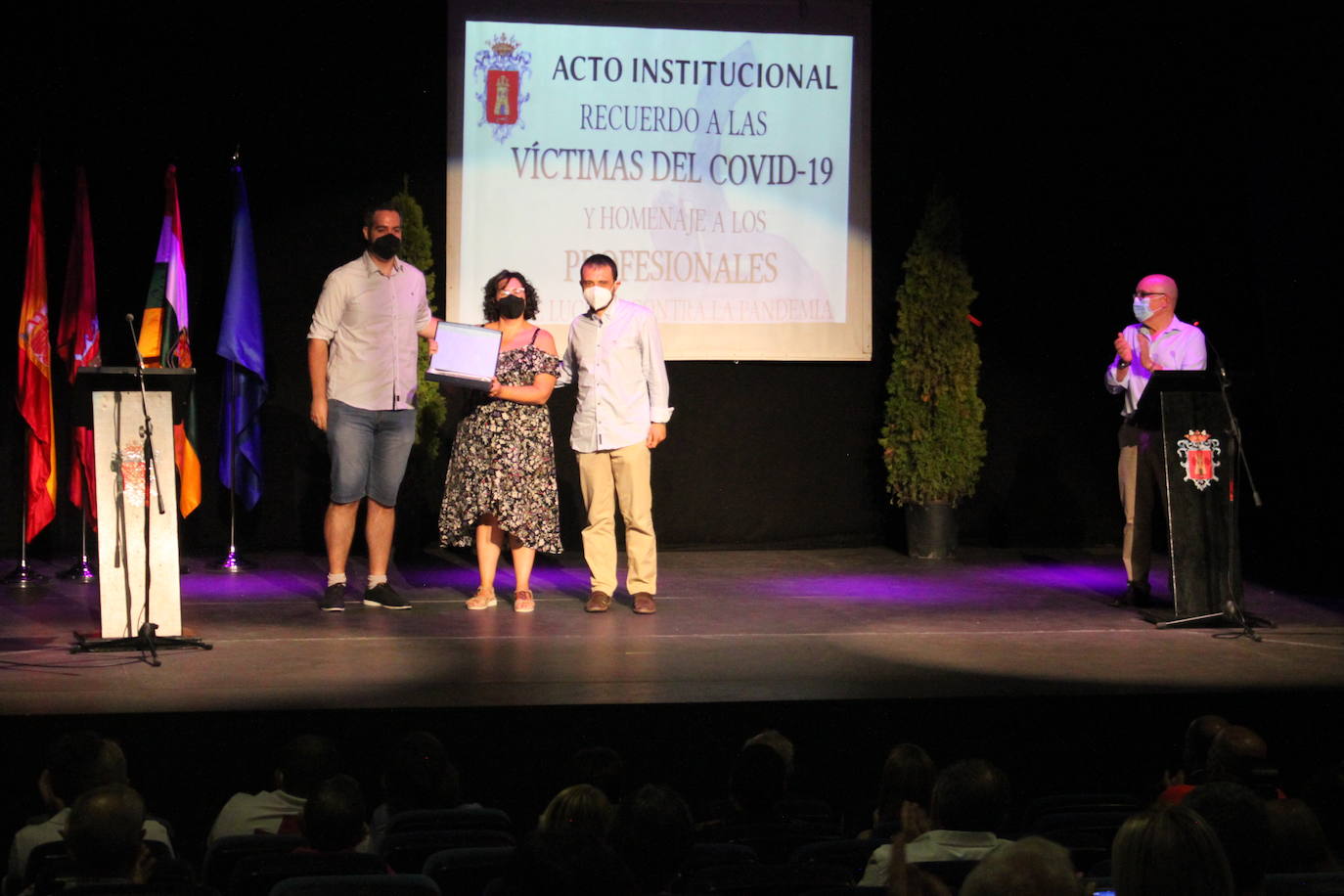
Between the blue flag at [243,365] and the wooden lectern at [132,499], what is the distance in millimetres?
2131

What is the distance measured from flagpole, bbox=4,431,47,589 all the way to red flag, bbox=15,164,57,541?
0.01m

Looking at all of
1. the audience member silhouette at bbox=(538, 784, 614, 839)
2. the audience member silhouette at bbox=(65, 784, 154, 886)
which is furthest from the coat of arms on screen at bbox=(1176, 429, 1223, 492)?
the audience member silhouette at bbox=(65, 784, 154, 886)

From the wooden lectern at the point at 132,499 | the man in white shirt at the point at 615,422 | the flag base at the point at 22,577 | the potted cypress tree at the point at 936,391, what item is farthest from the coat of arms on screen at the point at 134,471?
the potted cypress tree at the point at 936,391

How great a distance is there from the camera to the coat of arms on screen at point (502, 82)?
323 inches

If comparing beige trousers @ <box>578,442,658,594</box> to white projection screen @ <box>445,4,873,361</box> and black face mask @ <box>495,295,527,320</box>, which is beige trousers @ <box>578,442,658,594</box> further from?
white projection screen @ <box>445,4,873,361</box>

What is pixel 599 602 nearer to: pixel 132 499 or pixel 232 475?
pixel 132 499

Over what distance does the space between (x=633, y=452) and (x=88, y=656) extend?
2.28 m

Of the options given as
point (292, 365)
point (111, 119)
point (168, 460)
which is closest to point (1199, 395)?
point (168, 460)

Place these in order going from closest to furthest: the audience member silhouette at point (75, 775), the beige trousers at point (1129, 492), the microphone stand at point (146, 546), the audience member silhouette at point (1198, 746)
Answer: the audience member silhouette at point (75, 775) → the audience member silhouette at point (1198, 746) → the microphone stand at point (146, 546) → the beige trousers at point (1129, 492)

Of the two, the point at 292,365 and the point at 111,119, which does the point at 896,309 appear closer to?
the point at 292,365

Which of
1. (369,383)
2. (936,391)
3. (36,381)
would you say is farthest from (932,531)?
(36,381)

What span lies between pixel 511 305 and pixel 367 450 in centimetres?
88

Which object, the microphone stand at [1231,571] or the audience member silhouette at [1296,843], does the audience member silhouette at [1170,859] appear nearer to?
the audience member silhouette at [1296,843]

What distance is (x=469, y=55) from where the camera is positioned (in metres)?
→ 8.20
